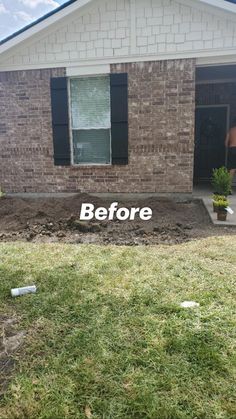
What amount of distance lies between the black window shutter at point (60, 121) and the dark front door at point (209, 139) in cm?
438

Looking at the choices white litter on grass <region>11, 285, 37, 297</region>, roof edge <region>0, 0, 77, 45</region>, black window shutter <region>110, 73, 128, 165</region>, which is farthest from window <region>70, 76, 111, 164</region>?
white litter on grass <region>11, 285, 37, 297</region>

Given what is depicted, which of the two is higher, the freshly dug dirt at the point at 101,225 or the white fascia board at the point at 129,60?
the white fascia board at the point at 129,60

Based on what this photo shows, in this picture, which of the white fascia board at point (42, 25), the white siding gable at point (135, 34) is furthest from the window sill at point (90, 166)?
the white fascia board at point (42, 25)

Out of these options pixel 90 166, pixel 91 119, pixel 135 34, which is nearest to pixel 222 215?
pixel 90 166

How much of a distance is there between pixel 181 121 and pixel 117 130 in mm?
1387

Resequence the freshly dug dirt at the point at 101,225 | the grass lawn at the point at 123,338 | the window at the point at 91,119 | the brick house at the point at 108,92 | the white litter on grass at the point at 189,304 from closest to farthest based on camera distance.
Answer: the grass lawn at the point at 123,338, the white litter on grass at the point at 189,304, the freshly dug dirt at the point at 101,225, the brick house at the point at 108,92, the window at the point at 91,119

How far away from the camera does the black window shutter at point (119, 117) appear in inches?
279

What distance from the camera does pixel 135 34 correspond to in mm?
6820

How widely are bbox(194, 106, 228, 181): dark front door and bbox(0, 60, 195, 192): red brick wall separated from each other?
3093 millimetres

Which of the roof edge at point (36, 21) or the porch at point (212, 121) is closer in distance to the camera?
the roof edge at point (36, 21)

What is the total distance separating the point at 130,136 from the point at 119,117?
470 mm

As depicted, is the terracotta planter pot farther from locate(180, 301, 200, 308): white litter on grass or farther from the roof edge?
the roof edge

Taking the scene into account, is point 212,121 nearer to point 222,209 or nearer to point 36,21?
point 222,209

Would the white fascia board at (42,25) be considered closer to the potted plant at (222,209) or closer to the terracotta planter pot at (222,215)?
the potted plant at (222,209)
